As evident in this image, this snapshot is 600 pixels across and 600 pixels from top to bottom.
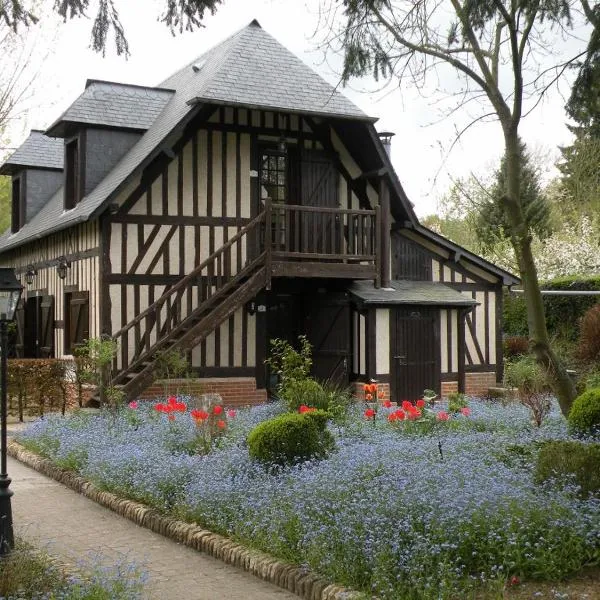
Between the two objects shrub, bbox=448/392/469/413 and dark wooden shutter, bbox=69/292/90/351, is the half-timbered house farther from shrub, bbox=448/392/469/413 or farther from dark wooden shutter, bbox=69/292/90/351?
shrub, bbox=448/392/469/413

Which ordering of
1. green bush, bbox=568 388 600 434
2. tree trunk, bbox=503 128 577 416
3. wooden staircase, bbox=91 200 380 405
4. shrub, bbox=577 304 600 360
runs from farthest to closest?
shrub, bbox=577 304 600 360
wooden staircase, bbox=91 200 380 405
green bush, bbox=568 388 600 434
tree trunk, bbox=503 128 577 416

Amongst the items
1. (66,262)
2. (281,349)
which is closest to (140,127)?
(66,262)

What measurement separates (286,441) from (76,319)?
9.78 metres

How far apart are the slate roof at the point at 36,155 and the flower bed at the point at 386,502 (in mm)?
13432

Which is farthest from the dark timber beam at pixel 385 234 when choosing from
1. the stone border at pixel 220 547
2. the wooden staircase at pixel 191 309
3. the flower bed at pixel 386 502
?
the stone border at pixel 220 547

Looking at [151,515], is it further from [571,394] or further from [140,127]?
[140,127]

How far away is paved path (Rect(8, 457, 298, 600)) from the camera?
590 cm

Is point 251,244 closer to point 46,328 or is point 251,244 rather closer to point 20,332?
point 46,328

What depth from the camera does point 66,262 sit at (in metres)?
17.2

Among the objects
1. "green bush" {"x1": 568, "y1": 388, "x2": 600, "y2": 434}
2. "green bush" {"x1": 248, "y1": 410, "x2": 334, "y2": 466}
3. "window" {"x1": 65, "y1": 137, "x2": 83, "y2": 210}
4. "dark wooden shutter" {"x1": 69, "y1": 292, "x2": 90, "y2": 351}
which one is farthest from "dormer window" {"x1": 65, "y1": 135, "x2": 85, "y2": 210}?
"green bush" {"x1": 568, "y1": 388, "x2": 600, "y2": 434}

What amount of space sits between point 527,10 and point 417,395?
10590 mm

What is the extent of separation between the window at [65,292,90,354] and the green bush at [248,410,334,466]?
842cm

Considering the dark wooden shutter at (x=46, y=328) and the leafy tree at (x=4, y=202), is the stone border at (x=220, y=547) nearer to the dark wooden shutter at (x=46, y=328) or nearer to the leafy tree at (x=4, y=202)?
the dark wooden shutter at (x=46, y=328)

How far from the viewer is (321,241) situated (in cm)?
1648
